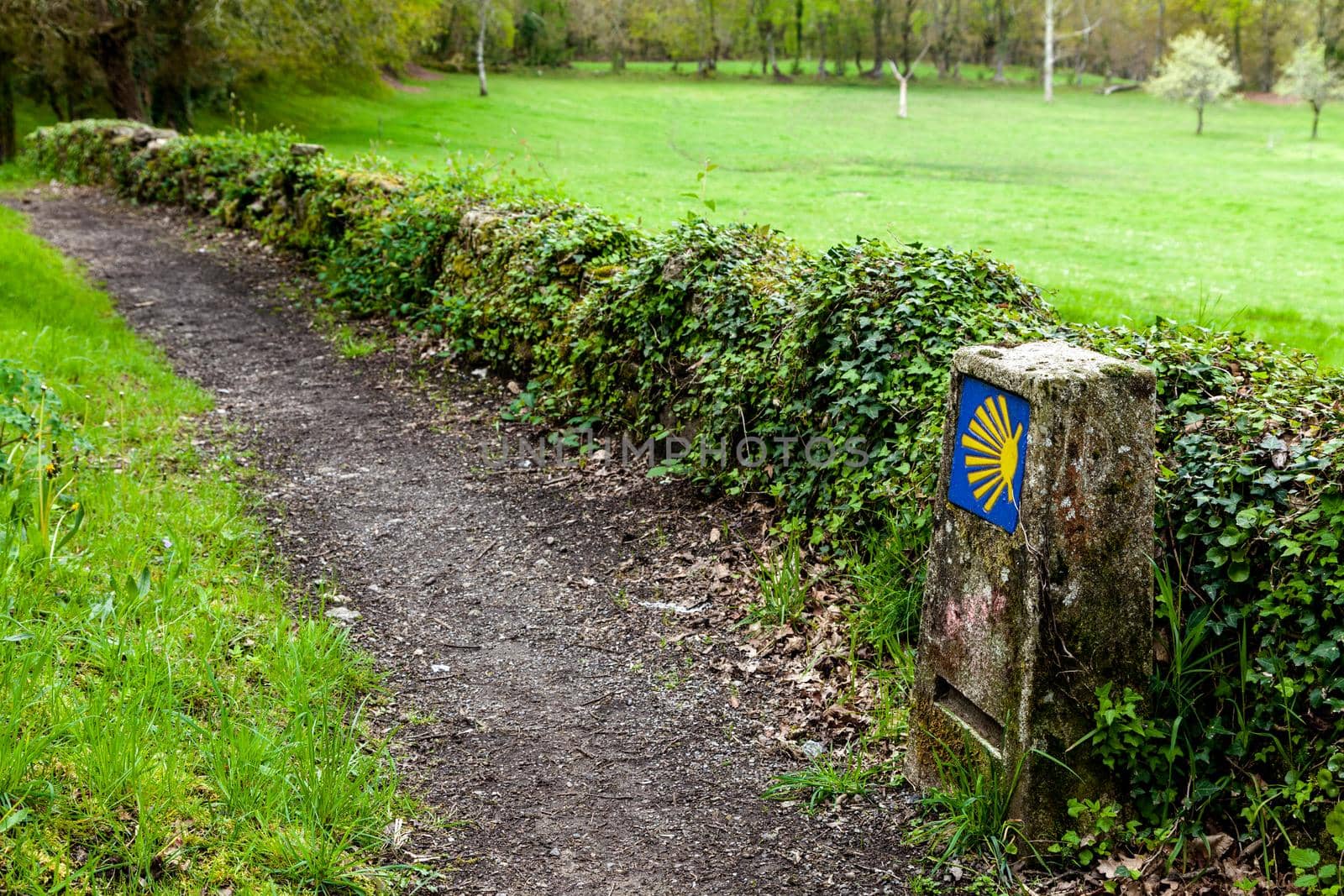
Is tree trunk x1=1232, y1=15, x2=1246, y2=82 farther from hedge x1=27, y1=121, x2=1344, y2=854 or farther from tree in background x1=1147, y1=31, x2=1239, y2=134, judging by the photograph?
hedge x1=27, y1=121, x2=1344, y2=854

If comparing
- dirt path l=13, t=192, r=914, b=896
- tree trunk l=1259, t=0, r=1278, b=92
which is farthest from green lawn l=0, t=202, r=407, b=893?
tree trunk l=1259, t=0, r=1278, b=92

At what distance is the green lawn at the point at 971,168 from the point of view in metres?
15.6

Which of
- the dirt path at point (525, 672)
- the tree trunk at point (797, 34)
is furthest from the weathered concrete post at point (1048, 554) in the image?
the tree trunk at point (797, 34)

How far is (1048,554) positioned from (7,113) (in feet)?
97.4

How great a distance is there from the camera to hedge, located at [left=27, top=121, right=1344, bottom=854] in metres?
3.48

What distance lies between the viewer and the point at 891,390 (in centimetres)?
535

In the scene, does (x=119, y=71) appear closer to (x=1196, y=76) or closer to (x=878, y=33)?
(x=1196, y=76)

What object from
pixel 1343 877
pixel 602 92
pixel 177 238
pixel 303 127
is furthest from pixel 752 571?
pixel 602 92

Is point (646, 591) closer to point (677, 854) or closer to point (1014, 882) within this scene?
point (677, 854)

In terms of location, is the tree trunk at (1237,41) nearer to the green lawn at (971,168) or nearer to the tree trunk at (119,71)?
the green lawn at (971,168)

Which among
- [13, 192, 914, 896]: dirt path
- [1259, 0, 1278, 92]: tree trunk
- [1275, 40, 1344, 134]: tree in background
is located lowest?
[13, 192, 914, 896]: dirt path

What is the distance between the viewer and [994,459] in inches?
145

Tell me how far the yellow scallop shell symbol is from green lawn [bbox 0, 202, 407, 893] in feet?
8.17

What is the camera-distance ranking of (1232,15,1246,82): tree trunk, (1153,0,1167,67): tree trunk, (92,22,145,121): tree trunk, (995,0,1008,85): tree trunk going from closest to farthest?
(92,22,145,121): tree trunk < (1232,15,1246,82): tree trunk < (995,0,1008,85): tree trunk < (1153,0,1167,67): tree trunk
